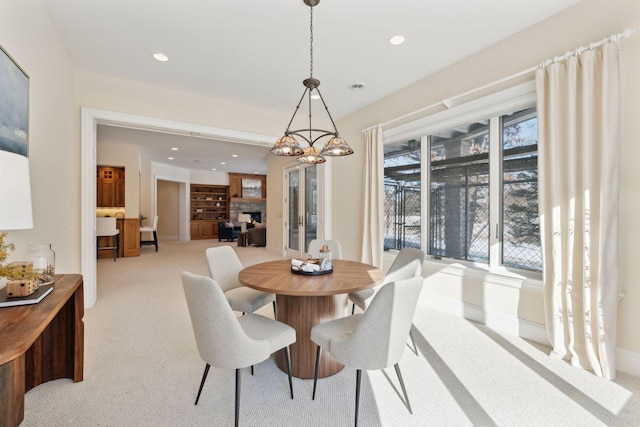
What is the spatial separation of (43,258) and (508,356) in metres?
3.41

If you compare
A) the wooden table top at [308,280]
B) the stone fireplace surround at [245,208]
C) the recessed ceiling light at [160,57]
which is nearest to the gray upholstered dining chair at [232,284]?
the wooden table top at [308,280]

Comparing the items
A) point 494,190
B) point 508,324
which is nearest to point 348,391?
point 508,324

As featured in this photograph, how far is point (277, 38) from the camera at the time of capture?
2744mm

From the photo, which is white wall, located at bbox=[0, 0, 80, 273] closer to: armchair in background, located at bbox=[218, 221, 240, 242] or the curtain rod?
the curtain rod

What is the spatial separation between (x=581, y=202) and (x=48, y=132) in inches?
172

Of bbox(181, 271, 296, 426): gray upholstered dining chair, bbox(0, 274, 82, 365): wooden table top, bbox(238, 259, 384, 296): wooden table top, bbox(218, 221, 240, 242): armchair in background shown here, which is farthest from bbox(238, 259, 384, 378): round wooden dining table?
bbox(218, 221, 240, 242): armchair in background

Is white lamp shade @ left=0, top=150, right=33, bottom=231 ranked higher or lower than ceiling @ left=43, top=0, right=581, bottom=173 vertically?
lower

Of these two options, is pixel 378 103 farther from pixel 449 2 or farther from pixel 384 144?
pixel 449 2

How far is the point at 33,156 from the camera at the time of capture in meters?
2.10

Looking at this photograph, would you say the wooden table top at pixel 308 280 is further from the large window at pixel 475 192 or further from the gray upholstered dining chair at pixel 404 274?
the large window at pixel 475 192

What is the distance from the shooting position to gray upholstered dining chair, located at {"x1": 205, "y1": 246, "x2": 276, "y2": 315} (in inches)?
91.8

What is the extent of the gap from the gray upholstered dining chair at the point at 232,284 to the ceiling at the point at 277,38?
203 centimetres

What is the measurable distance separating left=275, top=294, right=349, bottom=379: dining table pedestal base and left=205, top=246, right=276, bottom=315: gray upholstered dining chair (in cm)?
35

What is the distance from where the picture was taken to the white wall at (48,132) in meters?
1.91
